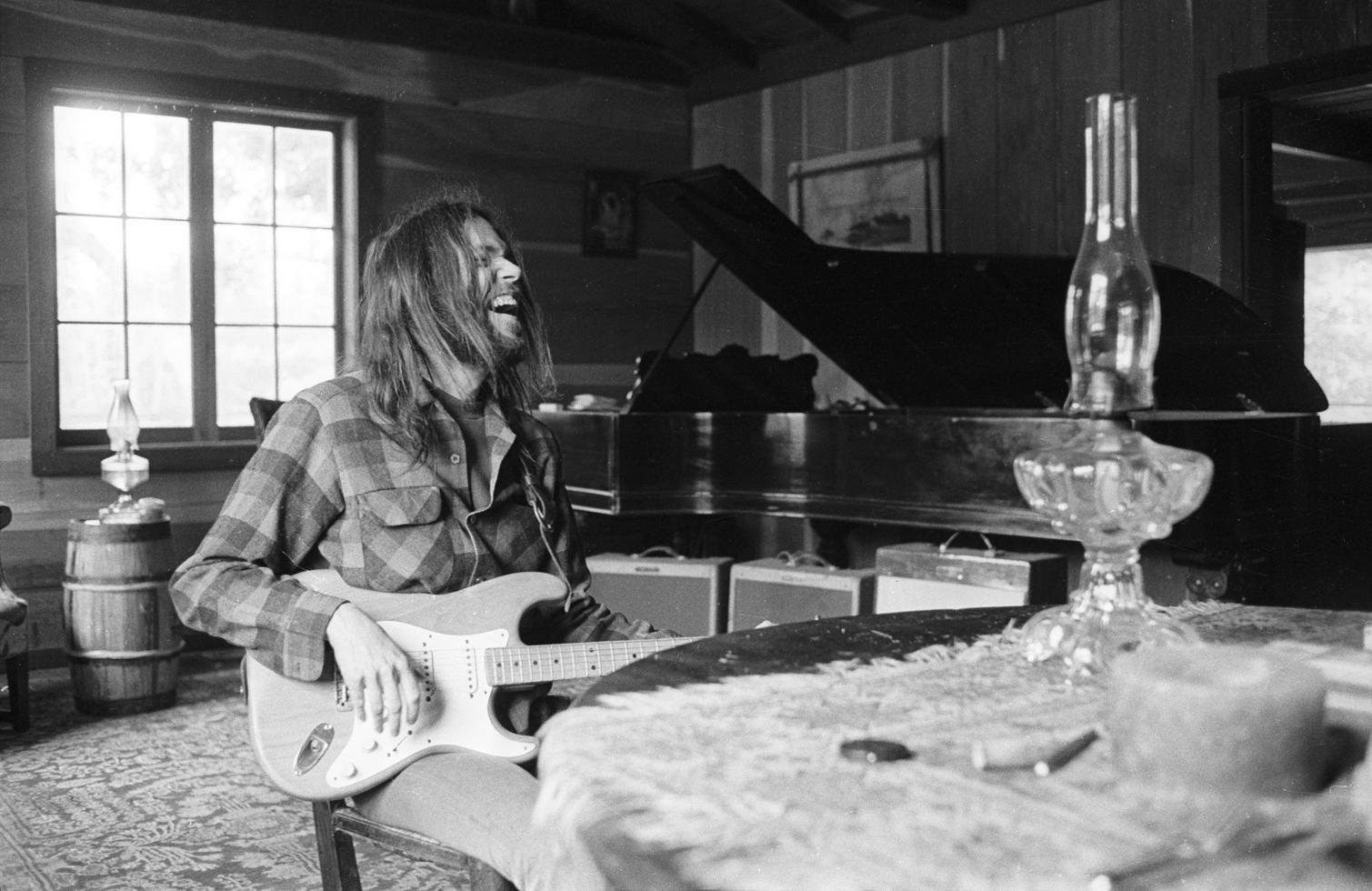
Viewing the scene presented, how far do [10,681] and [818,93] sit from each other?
160 inches

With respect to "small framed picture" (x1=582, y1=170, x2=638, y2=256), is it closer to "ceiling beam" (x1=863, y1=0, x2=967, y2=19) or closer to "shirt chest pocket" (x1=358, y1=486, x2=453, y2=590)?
"ceiling beam" (x1=863, y1=0, x2=967, y2=19)

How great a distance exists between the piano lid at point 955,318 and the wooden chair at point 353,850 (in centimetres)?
234

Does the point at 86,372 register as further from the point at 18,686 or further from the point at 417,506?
the point at 417,506

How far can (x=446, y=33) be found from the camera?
575cm

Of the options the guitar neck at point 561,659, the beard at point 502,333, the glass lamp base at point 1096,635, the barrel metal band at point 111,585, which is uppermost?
the beard at point 502,333

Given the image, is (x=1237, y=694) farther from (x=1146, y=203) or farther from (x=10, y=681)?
(x=1146, y=203)

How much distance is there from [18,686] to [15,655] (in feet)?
0.32

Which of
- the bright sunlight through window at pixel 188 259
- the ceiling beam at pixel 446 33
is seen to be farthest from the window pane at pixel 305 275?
the ceiling beam at pixel 446 33

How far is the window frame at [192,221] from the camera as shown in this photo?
4.77 m

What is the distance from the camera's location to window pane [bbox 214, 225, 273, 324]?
206 inches

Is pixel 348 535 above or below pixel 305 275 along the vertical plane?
below

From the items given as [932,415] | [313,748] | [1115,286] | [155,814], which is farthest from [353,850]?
[932,415]

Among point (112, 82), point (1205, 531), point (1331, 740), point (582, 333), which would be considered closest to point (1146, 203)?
point (1205, 531)

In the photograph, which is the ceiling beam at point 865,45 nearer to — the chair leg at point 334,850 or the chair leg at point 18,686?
the chair leg at point 18,686
